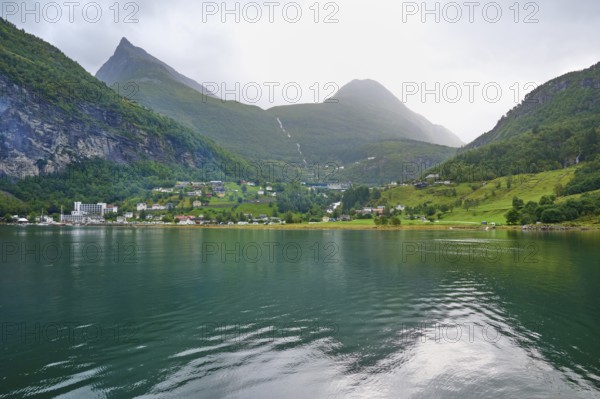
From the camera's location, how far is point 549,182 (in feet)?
592

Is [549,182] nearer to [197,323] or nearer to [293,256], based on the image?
[293,256]

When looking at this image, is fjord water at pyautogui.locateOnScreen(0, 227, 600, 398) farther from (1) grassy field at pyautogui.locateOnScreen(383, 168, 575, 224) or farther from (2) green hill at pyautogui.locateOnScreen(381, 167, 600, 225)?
(1) grassy field at pyautogui.locateOnScreen(383, 168, 575, 224)

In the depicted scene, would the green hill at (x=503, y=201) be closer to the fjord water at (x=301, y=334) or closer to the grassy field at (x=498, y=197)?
the grassy field at (x=498, y=197)

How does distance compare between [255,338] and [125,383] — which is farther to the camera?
[255,338]

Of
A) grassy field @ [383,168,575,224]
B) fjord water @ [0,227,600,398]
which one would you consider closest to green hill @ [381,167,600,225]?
grassy field @ [383,168,575,224]

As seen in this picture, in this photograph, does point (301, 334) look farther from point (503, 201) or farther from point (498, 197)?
point (498, 197)

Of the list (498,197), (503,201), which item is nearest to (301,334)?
(503,201)

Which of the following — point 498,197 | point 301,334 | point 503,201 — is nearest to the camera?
point 301,334

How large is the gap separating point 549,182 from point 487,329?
191117 mm

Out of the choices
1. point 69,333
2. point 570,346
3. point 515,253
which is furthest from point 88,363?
point 515,253

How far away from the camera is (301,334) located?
65.8 feet

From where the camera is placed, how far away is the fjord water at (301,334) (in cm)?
1415

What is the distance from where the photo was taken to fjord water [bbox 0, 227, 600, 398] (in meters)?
14.1

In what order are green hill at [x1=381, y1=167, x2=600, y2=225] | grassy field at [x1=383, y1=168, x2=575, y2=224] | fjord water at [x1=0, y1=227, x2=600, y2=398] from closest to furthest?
fjord water at [x1=0, y1=227, x2=600, y2=398]
green hill at [x1=381, y1=167, x2=600, y2=225]
grassy field at [x1=383, y1=168, x2=575, y2=224]
